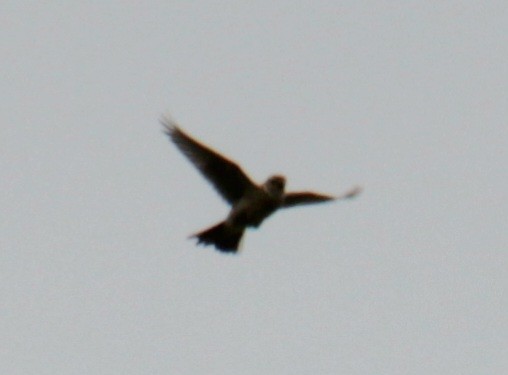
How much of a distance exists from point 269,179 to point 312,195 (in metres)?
1.16

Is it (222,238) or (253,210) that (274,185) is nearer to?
(253,210)

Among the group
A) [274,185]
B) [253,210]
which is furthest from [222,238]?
[274,185]

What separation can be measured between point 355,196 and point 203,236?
264cm

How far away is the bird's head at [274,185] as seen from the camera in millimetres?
36219

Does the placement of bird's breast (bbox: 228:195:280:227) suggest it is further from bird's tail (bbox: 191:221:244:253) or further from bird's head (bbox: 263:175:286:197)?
bird's tail (bbox: 191:221:244:253)

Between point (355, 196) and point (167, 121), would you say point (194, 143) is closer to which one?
point (167, 121)

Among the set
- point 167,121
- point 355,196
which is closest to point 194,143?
point 167,121

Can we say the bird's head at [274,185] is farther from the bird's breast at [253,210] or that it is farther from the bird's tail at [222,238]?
the bird's tail at [222,238]

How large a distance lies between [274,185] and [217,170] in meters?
0.79

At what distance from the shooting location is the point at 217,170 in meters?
36.2

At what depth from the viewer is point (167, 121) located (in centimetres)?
3634

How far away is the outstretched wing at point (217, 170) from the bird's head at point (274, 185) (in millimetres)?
205

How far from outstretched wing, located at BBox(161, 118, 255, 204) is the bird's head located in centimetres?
21

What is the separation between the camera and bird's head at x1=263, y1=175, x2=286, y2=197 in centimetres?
3622
